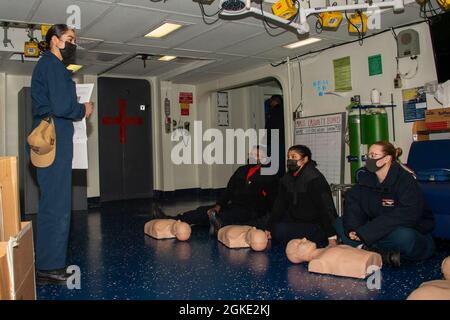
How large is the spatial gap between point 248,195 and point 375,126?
1754mm

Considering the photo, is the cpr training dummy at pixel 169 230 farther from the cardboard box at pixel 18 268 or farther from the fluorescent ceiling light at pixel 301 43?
the fluorescent ceiling light at pixel 301 43

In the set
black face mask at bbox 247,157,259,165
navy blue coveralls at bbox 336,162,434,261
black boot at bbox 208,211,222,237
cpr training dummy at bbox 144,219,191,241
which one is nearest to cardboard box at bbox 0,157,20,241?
navy blue coveralls at bbox 336,162,434,261

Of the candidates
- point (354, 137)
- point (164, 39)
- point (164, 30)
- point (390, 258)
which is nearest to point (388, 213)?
point (390, 258)

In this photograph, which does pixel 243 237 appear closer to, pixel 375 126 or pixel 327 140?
pixel 375 126

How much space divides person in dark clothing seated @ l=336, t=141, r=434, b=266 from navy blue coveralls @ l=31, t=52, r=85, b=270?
1963mm

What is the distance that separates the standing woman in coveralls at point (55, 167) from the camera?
2473 millimetres

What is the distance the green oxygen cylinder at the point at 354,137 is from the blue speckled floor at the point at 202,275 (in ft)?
5.47

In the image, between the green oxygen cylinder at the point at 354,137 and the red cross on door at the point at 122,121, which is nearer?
the green oxygen cylinder at the point at 354,137

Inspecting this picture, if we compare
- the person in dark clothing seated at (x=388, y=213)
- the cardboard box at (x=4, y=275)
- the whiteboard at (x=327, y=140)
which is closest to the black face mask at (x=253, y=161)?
the person in dark clothing seated at (x=388, y=213)

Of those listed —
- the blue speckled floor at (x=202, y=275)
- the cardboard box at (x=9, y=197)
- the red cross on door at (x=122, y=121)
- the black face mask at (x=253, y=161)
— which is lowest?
the blue speckled floor at (x=202, y=275)

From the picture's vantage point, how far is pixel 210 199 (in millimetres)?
7711

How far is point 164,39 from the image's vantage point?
17.0 ft
